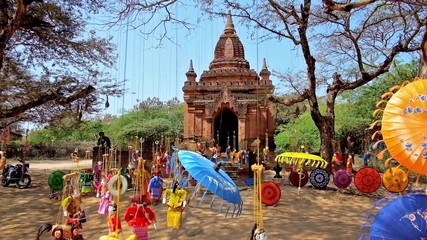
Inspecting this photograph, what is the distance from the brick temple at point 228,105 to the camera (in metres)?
27.0

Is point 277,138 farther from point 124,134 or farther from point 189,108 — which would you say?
point 124,134

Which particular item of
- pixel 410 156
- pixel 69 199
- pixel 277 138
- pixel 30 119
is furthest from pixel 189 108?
pixel 410 156

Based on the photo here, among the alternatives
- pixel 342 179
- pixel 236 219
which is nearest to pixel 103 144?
pixel 236 219

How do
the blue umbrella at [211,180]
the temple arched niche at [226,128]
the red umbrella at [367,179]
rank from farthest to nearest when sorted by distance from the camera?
the temple arched niche at [226,128] → the red umbrella at [367,179] → the blue umbrella at [211,180]

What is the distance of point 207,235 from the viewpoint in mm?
8641

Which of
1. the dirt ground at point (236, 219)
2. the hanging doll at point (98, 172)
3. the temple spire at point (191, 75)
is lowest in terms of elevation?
the dirt ground at point (236, 219)

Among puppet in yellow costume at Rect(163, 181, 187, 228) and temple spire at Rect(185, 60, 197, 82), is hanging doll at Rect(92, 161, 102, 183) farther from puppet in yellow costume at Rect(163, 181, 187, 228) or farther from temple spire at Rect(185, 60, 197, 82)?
temple spire at Rect(185, 60, 197, 82)

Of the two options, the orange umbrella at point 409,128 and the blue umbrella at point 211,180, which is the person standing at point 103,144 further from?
the orange umbrella at point 409,128

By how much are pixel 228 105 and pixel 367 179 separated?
1462 cm

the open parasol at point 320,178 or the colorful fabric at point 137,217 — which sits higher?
the open parasol at point 320,178

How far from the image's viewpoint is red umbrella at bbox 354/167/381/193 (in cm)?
1373

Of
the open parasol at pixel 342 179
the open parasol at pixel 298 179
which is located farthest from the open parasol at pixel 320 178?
the open parasol at pixel 342 179

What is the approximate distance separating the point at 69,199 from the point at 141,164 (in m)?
5.10

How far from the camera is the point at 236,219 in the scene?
10.0 m
